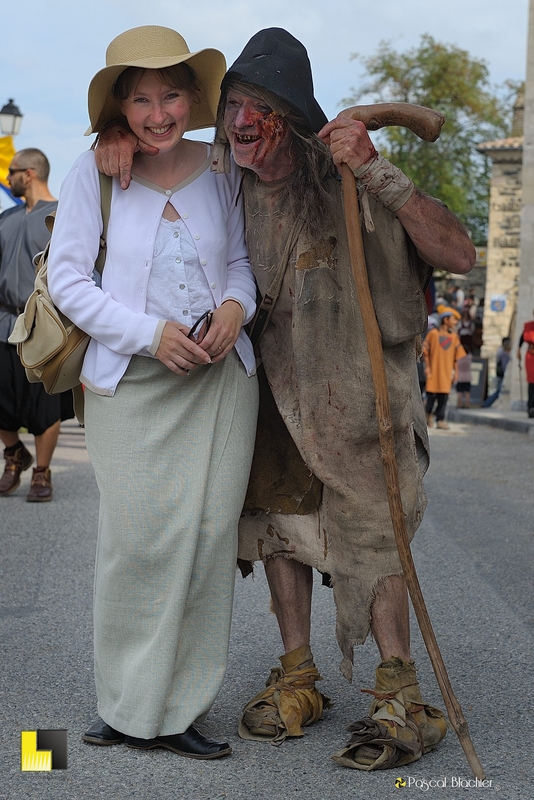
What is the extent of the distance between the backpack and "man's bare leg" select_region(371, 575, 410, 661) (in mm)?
1118

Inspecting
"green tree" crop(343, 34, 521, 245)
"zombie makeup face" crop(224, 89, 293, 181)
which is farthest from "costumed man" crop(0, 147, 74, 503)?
"green tree" crop(343, 34, 521, 245)

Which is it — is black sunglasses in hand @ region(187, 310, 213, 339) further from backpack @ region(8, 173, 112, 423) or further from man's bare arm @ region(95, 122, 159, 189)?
man's bare arm @ region(95, 122, 159, 189)

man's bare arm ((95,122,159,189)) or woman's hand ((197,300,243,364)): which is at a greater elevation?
man's bare arm ((95,122,159,189))

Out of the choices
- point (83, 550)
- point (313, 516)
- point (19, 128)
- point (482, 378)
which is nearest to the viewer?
point (313, 516)

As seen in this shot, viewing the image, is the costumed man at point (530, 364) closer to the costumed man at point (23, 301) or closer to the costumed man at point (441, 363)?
the costumed man at point (441, 363)

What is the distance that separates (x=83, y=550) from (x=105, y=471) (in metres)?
3.30

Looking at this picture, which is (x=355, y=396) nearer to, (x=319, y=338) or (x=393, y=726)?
(x=319, y=338)

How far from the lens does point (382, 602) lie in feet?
11.2

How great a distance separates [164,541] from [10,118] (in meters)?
17.5

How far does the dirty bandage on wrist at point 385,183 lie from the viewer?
120 inches

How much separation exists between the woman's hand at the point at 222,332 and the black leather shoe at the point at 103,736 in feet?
3.68

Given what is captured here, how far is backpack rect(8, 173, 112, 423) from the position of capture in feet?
10.7

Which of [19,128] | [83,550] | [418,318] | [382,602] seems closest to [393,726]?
[382,602]

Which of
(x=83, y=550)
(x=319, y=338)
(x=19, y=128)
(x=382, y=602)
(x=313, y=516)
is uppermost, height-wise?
(x=19, y=128)
